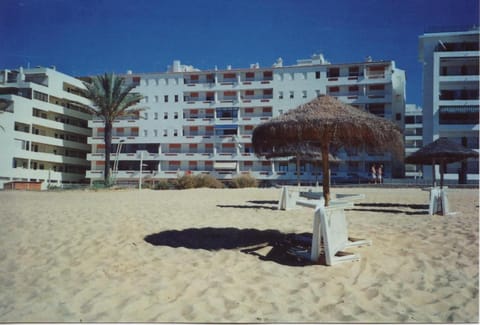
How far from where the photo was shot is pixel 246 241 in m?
6.50

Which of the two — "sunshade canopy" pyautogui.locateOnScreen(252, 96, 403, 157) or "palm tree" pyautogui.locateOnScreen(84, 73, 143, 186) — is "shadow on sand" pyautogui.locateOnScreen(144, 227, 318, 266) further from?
"palm tree" pyautogui.locateOnScreen(84, 73, 143, 186)

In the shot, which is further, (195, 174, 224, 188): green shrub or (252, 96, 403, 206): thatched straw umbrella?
(195, 174, 224, 188): green shrub

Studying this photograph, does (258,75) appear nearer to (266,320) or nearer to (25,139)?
(25,139)

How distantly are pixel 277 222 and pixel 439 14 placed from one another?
16.1 feet

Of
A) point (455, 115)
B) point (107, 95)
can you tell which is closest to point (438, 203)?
point (455, 115)

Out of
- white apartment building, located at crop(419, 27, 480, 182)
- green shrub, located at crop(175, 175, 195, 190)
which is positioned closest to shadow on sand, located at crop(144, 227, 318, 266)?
green shrub, located at crop(175, 175, 195, 190)

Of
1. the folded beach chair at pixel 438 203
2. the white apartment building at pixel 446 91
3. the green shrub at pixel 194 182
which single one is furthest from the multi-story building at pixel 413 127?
the folded beach chair at pixel 438 203

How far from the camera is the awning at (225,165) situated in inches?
1815

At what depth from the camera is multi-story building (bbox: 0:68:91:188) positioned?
36.7m

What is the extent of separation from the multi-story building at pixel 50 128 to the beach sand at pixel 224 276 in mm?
30214

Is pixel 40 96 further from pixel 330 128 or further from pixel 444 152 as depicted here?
pixel 330 128

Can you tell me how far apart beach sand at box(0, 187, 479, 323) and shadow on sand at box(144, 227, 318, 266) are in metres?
0.02

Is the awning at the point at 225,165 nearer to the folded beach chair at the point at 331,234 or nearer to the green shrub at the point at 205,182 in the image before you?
the green shrub at the point at 205,182

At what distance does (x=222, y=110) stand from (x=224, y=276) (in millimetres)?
44498
